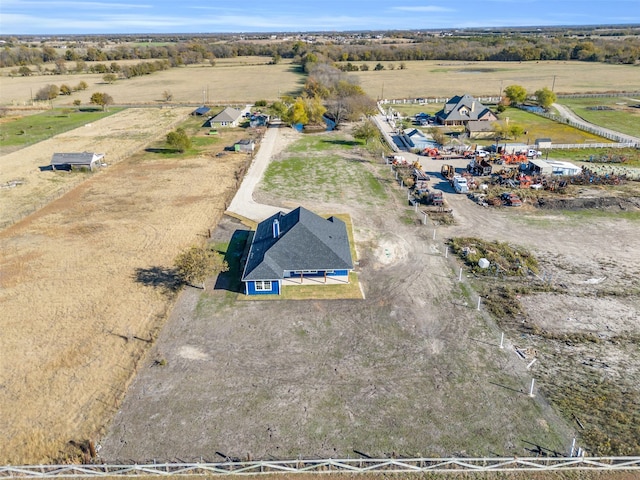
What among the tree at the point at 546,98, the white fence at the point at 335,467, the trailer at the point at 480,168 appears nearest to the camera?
the white fence at the point at 335,467

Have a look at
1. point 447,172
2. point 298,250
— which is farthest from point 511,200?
point 298,250

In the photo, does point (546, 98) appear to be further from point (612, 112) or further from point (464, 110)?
point (464, 110)

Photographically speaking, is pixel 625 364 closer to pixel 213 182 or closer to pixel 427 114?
pixel 213 182

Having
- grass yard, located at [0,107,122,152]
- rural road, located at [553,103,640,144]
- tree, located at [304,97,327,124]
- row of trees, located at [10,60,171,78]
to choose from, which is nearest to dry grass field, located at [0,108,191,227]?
grass yard, located at [0,107,122,152]

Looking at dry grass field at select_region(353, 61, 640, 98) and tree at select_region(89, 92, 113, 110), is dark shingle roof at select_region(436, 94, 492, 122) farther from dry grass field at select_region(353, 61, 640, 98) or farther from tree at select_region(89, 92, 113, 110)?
tree at select_region(89, 92, 113, 110)

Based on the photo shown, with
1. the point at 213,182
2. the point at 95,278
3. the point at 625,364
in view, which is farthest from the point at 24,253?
the point at 625,364

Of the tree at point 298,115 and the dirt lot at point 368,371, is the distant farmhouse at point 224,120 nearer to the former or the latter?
the tree at point 298,115

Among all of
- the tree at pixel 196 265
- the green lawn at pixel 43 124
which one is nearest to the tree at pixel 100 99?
the green lawn at pixel 43 124
